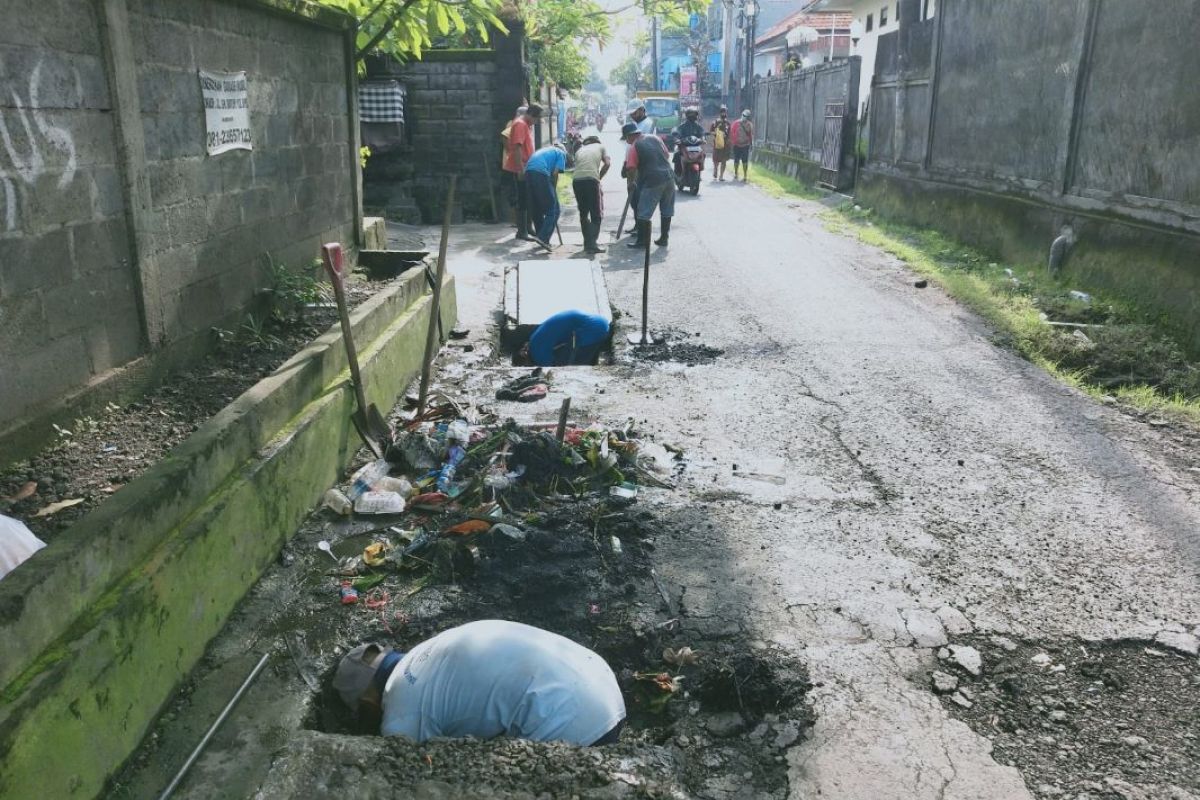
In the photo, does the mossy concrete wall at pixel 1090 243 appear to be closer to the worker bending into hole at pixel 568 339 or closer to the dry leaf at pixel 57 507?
the worker bending into hole at pixel 568 339

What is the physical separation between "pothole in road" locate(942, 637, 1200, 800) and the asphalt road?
0.08 meters

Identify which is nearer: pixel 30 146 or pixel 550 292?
pixel 30 146

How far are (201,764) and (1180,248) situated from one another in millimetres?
7877

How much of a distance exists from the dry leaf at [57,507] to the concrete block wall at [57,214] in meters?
0.41

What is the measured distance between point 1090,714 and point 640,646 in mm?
1511

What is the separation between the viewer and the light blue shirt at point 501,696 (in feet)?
9.28

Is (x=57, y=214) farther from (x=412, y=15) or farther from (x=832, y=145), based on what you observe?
(x=832, y=145)

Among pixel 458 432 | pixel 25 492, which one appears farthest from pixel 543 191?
pixel 25 492

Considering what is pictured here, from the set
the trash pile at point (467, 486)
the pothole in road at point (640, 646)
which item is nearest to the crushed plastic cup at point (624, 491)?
the trash pile at point (467, 486)

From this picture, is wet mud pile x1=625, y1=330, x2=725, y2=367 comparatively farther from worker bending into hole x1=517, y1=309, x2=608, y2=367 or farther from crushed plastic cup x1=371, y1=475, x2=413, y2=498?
crushed plastic cup x1=371, y1=475, x2=413, y2=498

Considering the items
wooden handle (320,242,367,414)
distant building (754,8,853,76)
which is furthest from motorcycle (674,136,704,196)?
wooden handle (320,242,367,414)

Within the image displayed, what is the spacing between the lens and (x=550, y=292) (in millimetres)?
8992

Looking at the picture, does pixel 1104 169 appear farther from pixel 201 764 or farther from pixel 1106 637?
pixel 201 764

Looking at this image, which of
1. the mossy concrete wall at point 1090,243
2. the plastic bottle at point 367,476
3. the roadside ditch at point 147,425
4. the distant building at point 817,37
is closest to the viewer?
the roadside ditch at point 147,425
